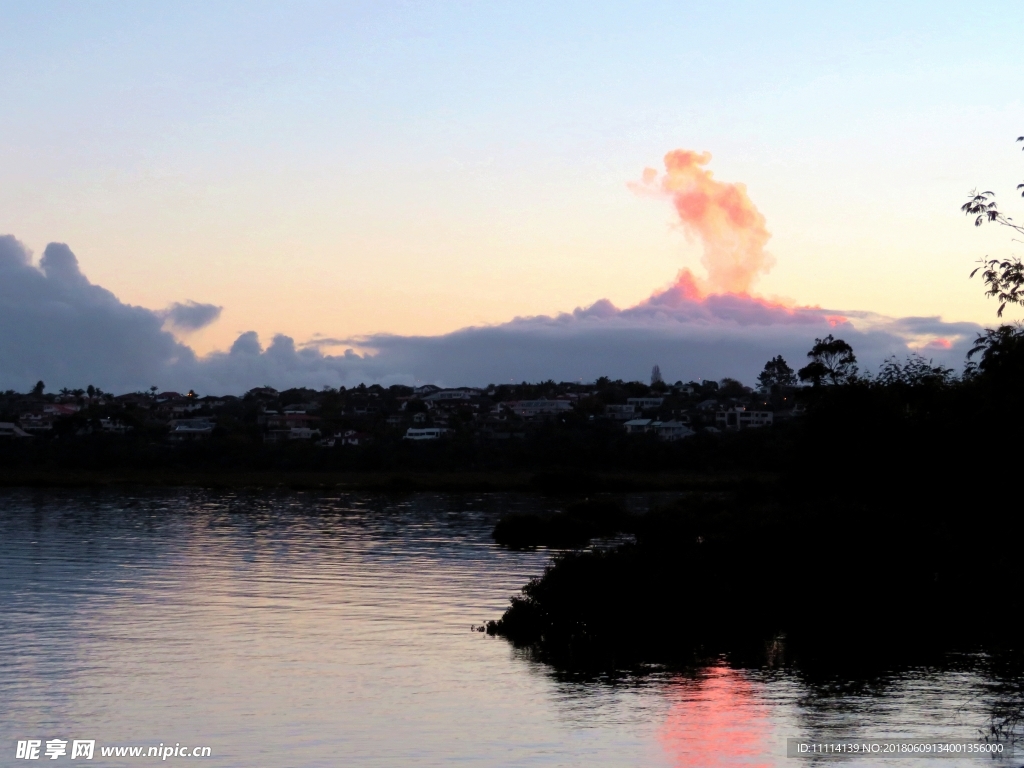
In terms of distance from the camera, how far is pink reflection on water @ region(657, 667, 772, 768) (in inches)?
673

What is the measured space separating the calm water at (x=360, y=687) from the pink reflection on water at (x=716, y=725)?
2.1 inches

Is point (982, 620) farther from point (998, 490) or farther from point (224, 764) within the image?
point (224, 764)

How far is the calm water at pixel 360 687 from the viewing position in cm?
1817

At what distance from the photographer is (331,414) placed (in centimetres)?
17312

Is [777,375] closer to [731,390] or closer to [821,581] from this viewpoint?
[731,390]

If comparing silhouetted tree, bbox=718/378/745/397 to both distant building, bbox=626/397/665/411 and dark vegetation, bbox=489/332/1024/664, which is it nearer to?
distant building, bbox=626/397/665/411

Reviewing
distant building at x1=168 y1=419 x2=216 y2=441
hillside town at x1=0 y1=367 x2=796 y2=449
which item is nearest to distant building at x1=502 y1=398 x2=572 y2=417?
hillside town at x1=0 y1=367 x2=796 y2=449

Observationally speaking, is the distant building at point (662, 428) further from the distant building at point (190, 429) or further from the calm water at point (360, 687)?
the calm water at point (360, 687)

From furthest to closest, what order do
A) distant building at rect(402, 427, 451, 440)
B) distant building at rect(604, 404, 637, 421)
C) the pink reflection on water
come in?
distant building at rect(604, 404, 637, 421) < distant building at rect(402, 427, 451, 440) < the pink reflection on water

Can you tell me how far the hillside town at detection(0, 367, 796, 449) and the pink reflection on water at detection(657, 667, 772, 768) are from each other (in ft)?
297

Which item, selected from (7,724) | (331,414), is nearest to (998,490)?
(7,724)

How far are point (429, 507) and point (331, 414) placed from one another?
4022 inches

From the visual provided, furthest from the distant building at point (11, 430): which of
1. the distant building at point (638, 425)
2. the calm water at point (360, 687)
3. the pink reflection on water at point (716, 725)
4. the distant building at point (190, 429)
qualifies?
the pink reflection on water at point (716, 725)

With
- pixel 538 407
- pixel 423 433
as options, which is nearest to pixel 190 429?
pixel 423 433
